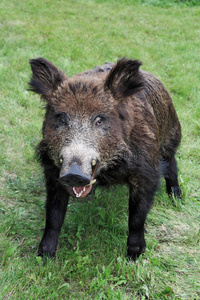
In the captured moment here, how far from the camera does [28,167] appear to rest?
4406 millimetres

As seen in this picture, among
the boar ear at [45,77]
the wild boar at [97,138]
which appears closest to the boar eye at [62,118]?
the wild boar at [97,138]

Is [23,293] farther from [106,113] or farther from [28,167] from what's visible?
[28,167]

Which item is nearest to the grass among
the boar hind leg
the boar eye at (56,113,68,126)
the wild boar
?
the boar hind leg

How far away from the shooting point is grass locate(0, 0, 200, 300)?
2.82 metres

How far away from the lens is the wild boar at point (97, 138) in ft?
7.93

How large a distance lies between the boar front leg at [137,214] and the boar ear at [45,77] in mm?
1153

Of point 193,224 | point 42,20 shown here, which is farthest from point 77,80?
point 42,20

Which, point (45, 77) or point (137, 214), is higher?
point (45, 77)

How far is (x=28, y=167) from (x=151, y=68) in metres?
4.53

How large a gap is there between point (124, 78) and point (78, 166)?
1.03 metres

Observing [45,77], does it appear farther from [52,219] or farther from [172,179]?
Result: [172,179]

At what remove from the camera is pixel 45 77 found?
290 cm

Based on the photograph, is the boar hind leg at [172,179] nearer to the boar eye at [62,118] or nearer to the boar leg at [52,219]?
the boar leg at [52,219]

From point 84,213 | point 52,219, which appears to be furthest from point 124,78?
point 84,213
